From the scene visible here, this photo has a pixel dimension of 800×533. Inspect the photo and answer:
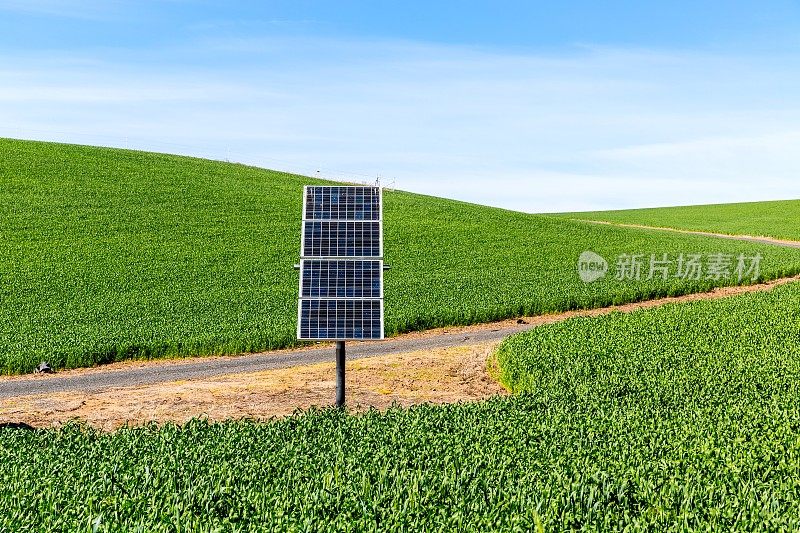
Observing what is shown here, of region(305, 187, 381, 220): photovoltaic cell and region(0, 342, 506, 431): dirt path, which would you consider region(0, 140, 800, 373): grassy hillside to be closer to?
region(0, 342, 506, 431): dirt path

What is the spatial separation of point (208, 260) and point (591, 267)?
22.3 m

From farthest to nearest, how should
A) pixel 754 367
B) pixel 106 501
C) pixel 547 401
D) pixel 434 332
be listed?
pixel 434 332, pixel 754 367, pixel 547 401, pixel 106 501

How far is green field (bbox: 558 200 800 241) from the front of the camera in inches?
3307

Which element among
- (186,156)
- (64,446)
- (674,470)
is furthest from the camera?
(186,156)

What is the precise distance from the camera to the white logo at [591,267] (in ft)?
148

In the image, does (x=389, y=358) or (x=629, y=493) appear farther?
(x=389, y=358)

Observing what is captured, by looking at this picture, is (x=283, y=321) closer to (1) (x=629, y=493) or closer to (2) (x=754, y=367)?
(2) (x=754, y=367)

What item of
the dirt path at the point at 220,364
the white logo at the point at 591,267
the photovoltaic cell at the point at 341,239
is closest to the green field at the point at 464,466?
the photovoltaic cell at the point at 341,239

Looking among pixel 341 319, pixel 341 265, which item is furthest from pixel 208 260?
pixel 341 319

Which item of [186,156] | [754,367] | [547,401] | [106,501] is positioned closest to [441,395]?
[547,401]

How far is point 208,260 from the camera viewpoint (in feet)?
146

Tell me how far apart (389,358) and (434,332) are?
6.37 metres

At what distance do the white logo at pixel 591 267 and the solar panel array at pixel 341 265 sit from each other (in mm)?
26912

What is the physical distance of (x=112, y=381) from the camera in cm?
2517
